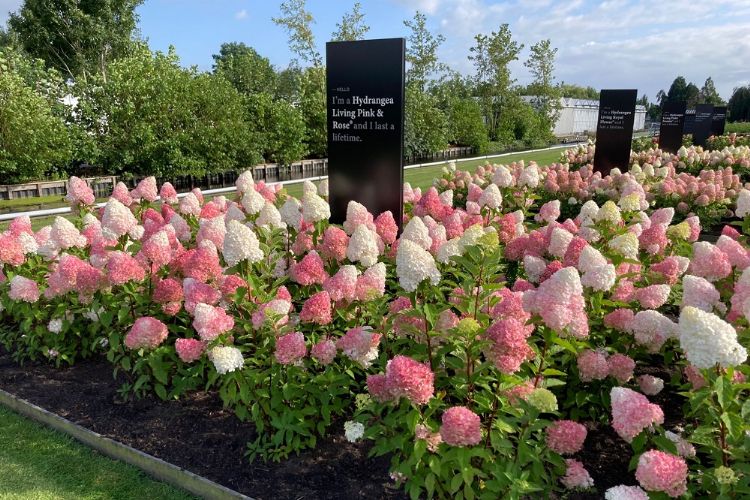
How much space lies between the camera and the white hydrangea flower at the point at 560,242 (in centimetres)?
346

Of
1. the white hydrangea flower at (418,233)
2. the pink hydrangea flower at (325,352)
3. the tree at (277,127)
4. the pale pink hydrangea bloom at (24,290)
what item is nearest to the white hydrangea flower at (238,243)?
the pink hydrangea flower at (325,352)

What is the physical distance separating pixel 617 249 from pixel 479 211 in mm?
2134

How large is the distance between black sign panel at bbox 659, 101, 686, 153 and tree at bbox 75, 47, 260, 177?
13.1m

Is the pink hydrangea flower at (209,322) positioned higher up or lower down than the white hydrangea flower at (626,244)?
lower down

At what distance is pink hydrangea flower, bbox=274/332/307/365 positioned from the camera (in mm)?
2479

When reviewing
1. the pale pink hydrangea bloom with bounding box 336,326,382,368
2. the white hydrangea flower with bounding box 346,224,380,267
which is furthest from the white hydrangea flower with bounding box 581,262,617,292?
the white hydrangea flower with bounding box 346,224,380,267

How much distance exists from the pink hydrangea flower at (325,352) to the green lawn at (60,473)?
92 centimetres

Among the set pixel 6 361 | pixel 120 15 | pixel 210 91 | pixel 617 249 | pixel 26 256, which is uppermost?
pixel 120 15

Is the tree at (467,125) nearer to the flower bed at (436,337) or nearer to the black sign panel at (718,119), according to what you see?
the black sign panel at (718,119)

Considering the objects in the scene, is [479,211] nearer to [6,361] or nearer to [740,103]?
[6,361]

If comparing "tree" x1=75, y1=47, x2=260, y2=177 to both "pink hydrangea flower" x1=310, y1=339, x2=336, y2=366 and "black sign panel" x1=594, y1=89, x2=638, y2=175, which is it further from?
"pink hydrangea flower" x1=310, y1=339, x2=336, y2=366

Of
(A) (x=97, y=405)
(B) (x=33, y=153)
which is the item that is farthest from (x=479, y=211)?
(B) (x=33, y=153)

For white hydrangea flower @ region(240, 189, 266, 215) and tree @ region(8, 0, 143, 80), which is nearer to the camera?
white hydrangea flower @ region(240, 189, 266, 215)

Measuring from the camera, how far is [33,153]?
1298cm
